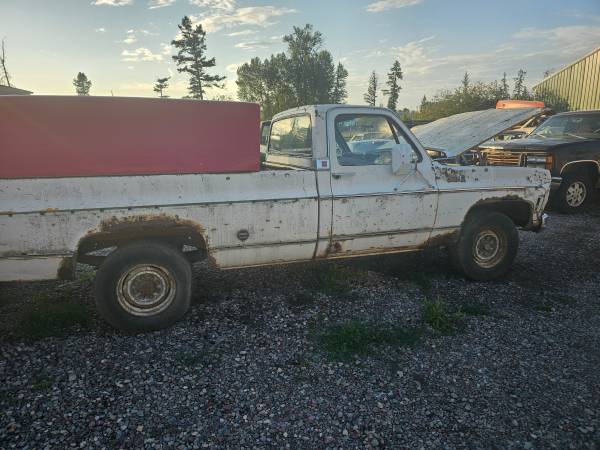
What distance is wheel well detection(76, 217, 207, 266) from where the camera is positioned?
332 centimetres

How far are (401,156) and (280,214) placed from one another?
4.68 ft

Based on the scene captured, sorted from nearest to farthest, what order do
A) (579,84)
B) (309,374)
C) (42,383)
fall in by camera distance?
(42,383)
(309,374)
(579,84)

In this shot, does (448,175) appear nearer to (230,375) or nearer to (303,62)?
(230,375)

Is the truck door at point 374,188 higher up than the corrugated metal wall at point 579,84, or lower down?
lower down

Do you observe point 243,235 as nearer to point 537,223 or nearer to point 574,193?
point 537,223

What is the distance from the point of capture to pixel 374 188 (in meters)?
4.11

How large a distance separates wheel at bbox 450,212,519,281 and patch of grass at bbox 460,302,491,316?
2.11ft

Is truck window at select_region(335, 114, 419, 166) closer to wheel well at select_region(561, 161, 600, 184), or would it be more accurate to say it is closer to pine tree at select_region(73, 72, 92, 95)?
wheel well at select_region(561, 161, 600, 184)

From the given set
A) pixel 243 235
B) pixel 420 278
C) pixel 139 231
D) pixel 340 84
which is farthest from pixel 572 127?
pixel 340 84

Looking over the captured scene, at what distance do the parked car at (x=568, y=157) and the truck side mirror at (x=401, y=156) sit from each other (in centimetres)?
507

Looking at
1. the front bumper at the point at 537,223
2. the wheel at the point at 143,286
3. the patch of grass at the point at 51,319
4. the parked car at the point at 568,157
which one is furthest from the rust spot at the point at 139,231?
the parked car at the point at 568,157

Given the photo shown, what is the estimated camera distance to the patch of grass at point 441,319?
3.66 metres

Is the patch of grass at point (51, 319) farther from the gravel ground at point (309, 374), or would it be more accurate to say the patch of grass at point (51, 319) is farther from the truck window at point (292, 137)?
the truck window at point (292, 137)

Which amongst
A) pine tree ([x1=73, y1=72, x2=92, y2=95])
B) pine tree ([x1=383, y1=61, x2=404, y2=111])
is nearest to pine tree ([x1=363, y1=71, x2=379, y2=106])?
pine tree ([x1=383, y1=61, x2=404, y2=111])
